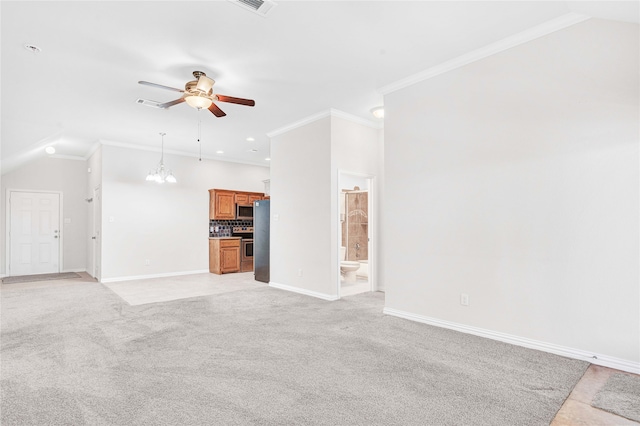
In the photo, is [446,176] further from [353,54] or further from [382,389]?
[382,389]

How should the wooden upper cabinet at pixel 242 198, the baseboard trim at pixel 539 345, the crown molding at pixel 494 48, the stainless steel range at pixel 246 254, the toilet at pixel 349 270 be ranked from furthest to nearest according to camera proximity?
the wooden upper cabinet at pixel 242 198 → the stainless steel range at pixel 246 254 → the toilet at pixel 349 270 → the crown molding at pixel 494 48 → the baseboard trim at pixel 539 345

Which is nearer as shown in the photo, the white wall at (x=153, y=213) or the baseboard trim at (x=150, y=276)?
the baseboard trim at (x=150, y=276)

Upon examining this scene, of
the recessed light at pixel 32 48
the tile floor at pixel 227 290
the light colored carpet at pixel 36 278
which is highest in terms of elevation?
the recessed light at pixel 32 48

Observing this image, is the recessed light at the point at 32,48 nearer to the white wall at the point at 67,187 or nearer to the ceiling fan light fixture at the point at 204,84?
the ceiling fan light fixture at the point at 204,84

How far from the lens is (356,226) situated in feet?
25.7

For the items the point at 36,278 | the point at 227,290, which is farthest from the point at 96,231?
the point at 227,290

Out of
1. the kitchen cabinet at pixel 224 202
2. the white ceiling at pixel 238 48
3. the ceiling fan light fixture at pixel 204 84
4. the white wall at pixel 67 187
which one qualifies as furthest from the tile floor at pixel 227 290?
the ceiling fan light fixture at pixel 204 84

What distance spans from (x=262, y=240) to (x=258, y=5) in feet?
15.3

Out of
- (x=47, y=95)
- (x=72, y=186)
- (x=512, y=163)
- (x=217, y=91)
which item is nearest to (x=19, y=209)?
(x=72, y=186)

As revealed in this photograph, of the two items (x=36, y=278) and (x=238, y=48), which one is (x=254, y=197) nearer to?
(x=36, y=278)

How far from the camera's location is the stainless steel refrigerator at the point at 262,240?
21.8 ft

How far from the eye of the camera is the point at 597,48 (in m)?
2.82

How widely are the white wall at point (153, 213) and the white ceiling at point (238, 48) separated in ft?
6.02

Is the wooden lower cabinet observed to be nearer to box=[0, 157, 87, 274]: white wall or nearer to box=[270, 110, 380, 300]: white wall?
box=[270, 110, 380, 300]: white wall
